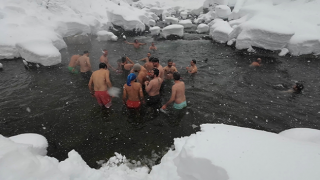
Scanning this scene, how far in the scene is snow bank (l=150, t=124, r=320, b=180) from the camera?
1.87 m

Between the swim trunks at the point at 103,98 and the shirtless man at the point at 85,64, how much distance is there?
2571 mm

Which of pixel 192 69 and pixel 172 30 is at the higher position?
pixel 192 69

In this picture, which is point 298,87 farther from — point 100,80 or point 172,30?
point 172,30

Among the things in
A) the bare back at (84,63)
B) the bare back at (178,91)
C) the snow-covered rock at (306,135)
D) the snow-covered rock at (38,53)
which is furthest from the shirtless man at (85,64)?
the snow-covered rock at (306,135)

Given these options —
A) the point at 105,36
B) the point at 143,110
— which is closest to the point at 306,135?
the point at 143,110

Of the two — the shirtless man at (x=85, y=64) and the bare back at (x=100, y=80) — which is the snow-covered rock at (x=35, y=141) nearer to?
the bare back at (x=100, y=80)

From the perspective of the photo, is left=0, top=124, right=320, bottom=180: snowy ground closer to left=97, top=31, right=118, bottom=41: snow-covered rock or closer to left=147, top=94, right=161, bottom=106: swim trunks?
left=147, top=94, right=161, bottom=106: swim trunks

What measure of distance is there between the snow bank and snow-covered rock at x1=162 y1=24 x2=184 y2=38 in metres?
14.0

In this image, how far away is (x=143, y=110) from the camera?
5160 millimetres

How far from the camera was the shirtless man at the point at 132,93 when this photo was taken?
4.61 m

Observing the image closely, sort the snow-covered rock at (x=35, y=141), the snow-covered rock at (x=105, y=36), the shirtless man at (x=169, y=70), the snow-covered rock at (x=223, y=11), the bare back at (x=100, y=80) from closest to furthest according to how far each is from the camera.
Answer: the snow-covered rock at (x=35, y=141)
the bare back at (x=100, y=80)
the shirtless man at (x=169, y=70)
the snow-covered rock at (x=105, y=36)
the snow-covered rock at (x=223, y=11)

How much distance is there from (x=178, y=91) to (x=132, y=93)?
125 cm

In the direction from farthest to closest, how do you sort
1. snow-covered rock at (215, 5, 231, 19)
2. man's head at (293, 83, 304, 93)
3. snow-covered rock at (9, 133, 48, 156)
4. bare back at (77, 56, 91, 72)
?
1. snow-covered rock at (215, 5, 231, 19)
2. bare back at (77, 56, 91, 72)
3. man's head at (293, 83, 304, 93)
4. snow-covered rock at (9, 133, 48, 156)

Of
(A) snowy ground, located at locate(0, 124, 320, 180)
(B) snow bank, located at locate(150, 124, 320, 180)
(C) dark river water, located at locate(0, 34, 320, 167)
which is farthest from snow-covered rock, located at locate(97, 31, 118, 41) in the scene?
(B) snow bank, located at locate(150, 124, 320, 180)
